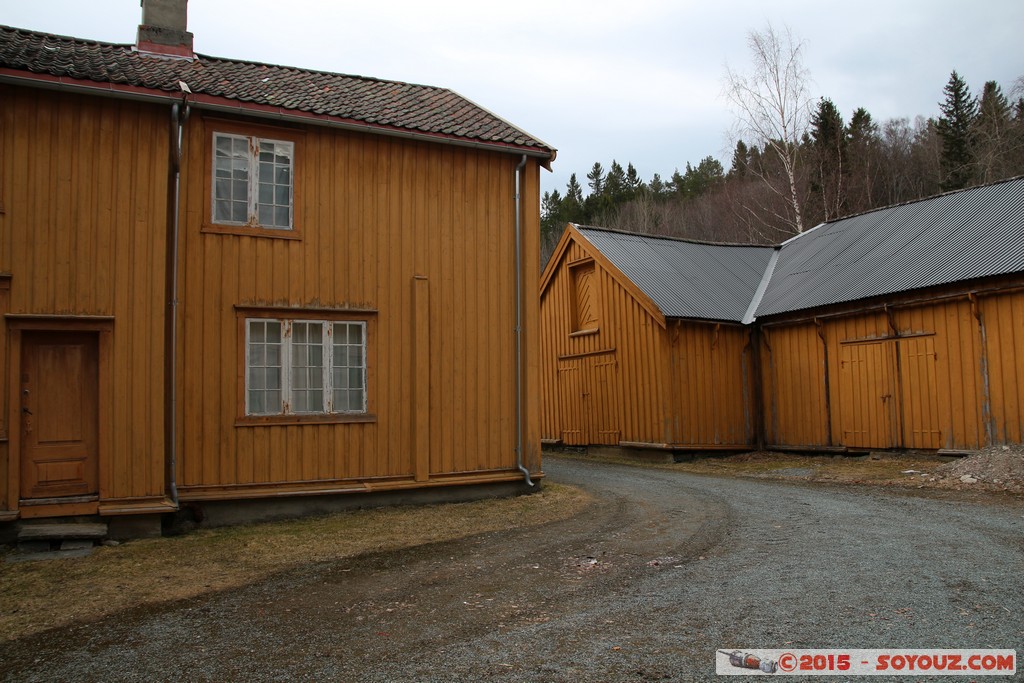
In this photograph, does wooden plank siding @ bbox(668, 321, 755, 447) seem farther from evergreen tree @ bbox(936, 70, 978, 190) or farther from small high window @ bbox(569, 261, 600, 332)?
evergreen tree @ bbox(936, 70, 978, 190)

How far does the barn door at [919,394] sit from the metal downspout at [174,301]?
42.8ft

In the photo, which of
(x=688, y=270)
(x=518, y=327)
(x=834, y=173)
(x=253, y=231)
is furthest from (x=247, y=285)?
(x=834, y=173)

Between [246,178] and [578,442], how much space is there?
41.3ft

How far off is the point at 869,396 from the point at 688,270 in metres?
5.99

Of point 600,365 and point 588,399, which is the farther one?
point 588,399

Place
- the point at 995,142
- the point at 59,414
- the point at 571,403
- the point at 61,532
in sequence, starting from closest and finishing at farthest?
the point at 61,532, the point at 59,414, the point at 571,403, the point at 995,142

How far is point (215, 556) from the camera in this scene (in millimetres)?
8203

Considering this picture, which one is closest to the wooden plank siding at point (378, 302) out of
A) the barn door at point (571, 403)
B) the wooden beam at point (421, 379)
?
the wooden beam at point (421, 379)

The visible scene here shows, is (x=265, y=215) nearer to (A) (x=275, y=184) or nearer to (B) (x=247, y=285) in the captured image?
(A) (x=275, y=184)

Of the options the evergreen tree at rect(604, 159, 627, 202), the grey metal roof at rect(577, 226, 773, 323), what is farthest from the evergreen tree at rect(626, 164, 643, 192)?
the grey metal roof at rect(577, 226, 773, 323)

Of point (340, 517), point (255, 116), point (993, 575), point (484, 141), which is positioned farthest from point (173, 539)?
point (993, 575)

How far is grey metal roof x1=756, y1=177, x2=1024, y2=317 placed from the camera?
14.5 meters

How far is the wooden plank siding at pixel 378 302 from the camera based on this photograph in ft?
32.2

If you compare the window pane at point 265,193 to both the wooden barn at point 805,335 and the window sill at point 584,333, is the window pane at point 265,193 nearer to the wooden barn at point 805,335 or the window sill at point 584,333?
the wooden barn at point 805,335
